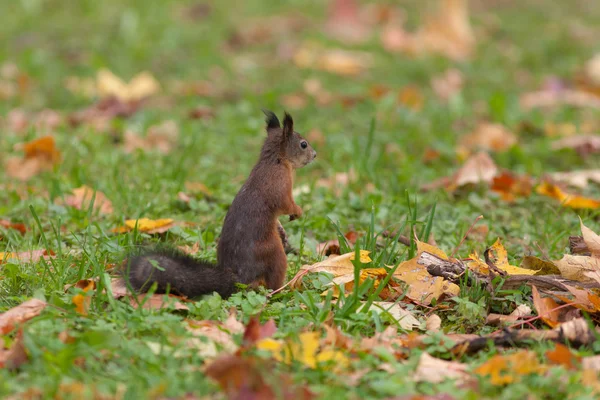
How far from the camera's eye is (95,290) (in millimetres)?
2865

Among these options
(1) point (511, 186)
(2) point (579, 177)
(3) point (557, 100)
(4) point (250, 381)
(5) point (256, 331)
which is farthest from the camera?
(3) point (557, 100)

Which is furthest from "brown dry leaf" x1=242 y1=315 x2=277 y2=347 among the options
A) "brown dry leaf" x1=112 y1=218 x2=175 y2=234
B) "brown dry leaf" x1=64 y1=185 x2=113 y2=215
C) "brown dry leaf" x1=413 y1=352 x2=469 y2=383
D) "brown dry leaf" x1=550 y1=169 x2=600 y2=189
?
"brown dry leaf" x1=550 y1=169 x2=600 y2=189

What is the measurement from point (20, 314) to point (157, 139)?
9.68ft

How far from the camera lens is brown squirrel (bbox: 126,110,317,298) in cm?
286

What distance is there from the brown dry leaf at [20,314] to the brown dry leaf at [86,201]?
1252 millimetres


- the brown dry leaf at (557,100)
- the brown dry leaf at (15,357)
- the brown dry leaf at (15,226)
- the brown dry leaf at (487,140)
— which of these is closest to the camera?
the brown dry leaf at (15,357)

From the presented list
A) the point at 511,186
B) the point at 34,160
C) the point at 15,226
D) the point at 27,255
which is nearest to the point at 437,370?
the point at 27,255

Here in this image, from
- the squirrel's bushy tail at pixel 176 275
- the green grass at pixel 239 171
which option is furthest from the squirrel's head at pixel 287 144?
the squirrel's bushy tail at pixel 176 275

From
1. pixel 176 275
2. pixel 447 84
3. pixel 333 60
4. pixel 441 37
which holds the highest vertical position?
pixel 441 37

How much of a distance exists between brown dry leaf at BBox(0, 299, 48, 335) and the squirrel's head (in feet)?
3.67

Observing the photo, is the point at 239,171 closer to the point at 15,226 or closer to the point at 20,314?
the point at 15,226

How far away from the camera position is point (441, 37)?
8.46m

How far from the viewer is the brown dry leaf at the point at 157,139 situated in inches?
209

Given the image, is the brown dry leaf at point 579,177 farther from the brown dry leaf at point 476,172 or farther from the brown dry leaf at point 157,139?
the brown dry leaf at point 157,139
